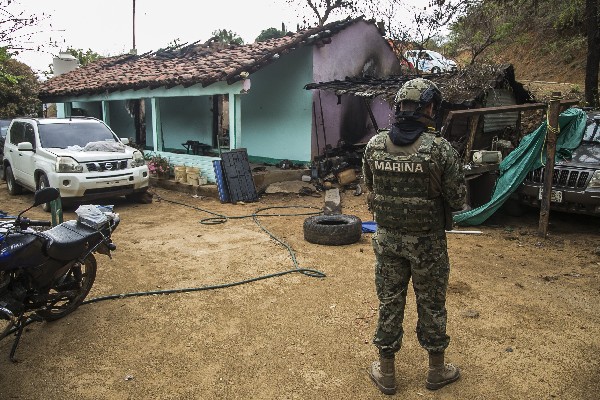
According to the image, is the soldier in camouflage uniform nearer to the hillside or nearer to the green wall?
the green wall

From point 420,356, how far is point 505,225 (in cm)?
466

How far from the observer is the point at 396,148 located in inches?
111

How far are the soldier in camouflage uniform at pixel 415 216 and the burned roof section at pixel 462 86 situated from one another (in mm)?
6778

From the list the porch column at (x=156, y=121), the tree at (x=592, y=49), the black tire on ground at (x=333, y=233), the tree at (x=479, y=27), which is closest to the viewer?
the black tire on ground at (x=333, y=233)

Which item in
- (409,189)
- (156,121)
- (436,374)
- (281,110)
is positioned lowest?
(436,374)

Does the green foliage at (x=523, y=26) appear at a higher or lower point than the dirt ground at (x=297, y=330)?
higher

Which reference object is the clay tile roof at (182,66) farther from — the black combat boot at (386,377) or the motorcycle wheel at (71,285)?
the black combat boot at (386,377)

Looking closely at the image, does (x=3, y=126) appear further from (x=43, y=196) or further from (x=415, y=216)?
(x=415, y=216)

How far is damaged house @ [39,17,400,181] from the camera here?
411 inches

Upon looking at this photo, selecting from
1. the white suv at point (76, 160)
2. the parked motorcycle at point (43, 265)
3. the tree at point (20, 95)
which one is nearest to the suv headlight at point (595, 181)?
the parked motorcycle at point (43, 265)

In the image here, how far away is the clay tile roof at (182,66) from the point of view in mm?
10062

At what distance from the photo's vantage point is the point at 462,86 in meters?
9.17

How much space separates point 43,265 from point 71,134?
6.42 meters

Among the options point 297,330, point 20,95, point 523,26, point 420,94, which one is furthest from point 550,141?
point 20,95
